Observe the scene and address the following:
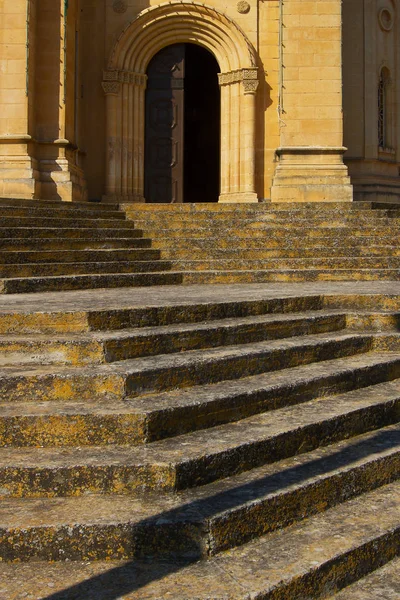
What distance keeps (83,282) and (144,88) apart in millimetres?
8335

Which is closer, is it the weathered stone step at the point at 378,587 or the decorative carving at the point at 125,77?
the weathered stone step at the point at 378,587

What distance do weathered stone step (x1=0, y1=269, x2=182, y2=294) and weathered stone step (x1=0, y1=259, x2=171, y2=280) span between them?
0.13 meters

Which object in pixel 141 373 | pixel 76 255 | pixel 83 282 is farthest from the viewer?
pixel 76 255

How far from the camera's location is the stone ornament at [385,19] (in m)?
16.9

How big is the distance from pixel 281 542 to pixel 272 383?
53.3 inches

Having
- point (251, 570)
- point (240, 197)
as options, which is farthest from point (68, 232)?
point (251, 570)

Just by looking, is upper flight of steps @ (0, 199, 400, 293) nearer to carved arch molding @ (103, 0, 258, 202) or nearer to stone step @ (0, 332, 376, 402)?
stone step @ (0, 332, 376, 402)

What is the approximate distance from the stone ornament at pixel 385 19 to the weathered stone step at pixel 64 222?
31.3ft

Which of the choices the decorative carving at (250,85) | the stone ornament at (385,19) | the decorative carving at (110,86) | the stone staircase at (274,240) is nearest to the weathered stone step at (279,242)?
the stone staircase at (274,240)

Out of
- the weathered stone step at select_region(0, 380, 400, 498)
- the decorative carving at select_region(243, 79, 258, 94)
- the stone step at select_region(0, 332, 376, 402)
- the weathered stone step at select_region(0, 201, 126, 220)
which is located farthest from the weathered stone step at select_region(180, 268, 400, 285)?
the decorative carving at select_region(243, 79, 258, 94)

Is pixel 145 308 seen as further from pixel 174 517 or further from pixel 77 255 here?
pixel 77 255

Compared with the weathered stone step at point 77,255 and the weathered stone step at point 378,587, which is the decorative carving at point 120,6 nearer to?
the weathered stone step at point 77,255

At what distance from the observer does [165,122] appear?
49.4ft

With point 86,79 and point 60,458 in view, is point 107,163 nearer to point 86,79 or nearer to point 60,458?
point 86,79
